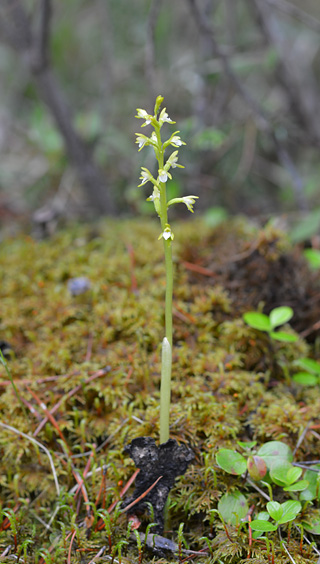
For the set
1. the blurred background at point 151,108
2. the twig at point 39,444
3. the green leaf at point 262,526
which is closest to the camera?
the green leaf at point 262,526

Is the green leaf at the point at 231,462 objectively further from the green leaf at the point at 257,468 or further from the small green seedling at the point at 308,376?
the small green seedling at the point at 308,376

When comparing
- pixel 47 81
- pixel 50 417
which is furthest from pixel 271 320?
pixel 47 81

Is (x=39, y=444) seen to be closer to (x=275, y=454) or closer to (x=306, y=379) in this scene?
(x=275, y=454)

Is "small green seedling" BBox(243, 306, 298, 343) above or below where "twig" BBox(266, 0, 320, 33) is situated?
below

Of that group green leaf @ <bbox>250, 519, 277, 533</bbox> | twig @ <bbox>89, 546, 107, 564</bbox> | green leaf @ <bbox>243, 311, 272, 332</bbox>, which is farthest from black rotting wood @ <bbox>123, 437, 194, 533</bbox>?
Answer: green leaf @ <bbox>243, 311, 272, 332</bbox>

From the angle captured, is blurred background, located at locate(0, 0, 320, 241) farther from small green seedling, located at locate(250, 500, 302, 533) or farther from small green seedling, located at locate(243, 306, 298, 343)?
small green seedling, located at locate(250, 500, 302, 533)

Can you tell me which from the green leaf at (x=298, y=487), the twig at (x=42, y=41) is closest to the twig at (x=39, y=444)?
the green leaf at (x=298, y=487)

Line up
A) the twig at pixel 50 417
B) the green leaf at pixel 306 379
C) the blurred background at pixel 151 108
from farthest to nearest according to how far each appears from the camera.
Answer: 1. the blurred background at pixel 151 108
2. the green leaf at pixel 306 379
3. the twig at pixel 50 417
